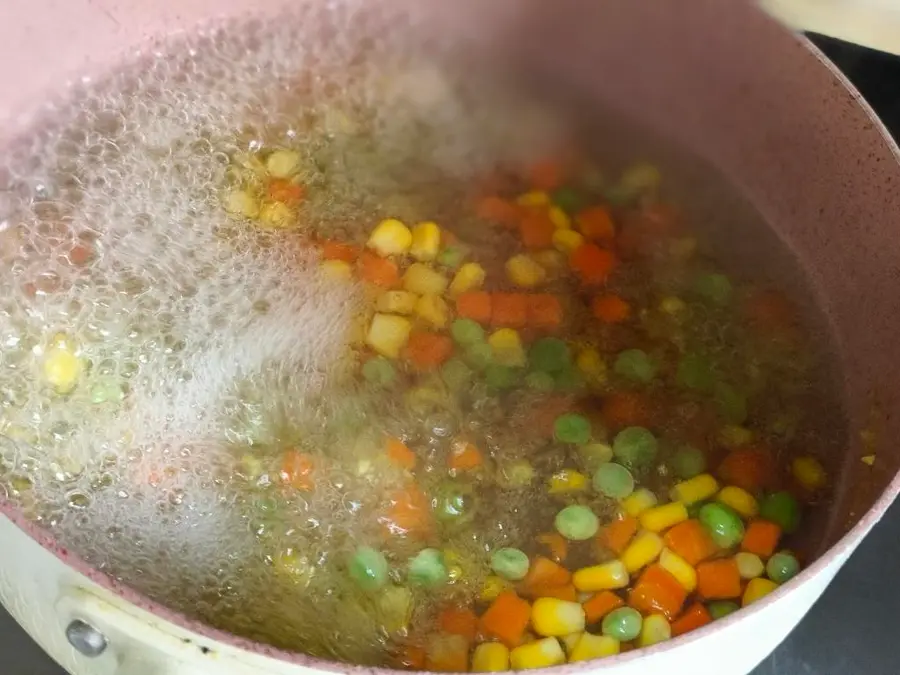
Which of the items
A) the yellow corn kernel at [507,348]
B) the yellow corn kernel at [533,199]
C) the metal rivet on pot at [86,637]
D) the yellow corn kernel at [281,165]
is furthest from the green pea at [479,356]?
the metal rivet on pot at [86,637]

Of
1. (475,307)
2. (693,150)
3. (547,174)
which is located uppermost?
(693,150)

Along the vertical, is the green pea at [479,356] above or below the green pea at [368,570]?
above

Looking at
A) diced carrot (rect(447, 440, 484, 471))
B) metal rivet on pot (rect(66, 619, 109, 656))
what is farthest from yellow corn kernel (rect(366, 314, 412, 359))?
metal rivet on pot (rect(66, 619, 109, 656))

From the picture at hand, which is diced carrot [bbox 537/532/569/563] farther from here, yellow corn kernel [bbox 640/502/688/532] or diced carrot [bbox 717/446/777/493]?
diced carrot [bbox 717/446/777/493]

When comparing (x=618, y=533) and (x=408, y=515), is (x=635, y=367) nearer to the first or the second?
(x=618, y=533)

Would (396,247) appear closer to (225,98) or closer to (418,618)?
(225,98)

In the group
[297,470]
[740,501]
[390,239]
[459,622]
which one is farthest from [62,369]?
[740,501]

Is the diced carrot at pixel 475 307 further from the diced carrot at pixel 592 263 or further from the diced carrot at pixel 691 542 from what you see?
the diced carrot at pixel 691 542
